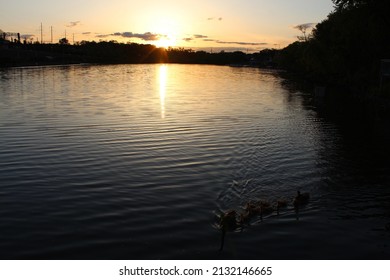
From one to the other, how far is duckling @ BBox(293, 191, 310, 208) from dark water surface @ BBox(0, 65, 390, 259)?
226mm

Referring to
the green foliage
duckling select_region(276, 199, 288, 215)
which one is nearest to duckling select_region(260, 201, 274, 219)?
duckling select_region(276, 199, 288, 215)

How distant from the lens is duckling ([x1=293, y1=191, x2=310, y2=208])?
14152mm

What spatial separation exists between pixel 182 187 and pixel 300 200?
4.48 metres

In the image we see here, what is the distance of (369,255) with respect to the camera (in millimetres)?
11062

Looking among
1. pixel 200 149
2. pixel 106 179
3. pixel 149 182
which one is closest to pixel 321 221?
pixel 149 182

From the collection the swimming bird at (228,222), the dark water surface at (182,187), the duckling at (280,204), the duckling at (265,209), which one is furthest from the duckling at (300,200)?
the swimming bird at (228,222)

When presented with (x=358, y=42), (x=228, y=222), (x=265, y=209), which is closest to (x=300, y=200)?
(x=265, y=209)

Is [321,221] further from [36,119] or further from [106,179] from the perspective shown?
[36,119]

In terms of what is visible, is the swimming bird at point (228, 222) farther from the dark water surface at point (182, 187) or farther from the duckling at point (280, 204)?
the duckling at point (280, 204)

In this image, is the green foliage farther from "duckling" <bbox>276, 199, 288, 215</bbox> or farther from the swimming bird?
the swimming bird

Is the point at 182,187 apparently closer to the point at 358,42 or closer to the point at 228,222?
the point at 228,222

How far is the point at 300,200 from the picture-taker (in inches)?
563

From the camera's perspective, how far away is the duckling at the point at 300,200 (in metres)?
14.2

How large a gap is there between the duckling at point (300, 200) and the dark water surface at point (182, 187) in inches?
8.9
